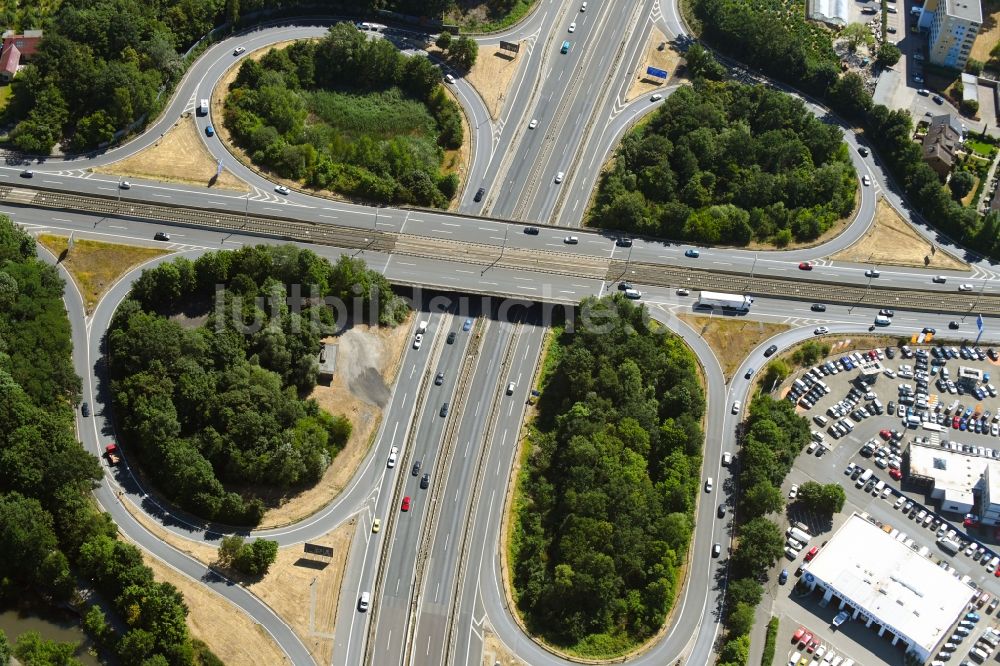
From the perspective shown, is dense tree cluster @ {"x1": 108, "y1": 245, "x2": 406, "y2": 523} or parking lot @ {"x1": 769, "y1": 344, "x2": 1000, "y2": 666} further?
parking lot @ {"x1": 769, "y1": 344, "x2": 1000, "y2": 666}

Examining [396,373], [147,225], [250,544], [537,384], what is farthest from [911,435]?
[147,225]

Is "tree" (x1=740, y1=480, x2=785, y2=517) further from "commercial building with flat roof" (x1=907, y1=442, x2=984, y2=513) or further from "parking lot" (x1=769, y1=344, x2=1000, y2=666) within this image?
"commercial building with flat roof" (x1=907, y1=442, x2=984, y2=513)

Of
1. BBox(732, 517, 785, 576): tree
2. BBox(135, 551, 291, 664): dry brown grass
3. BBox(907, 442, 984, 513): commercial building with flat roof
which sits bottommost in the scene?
BBox(135, 551, 291, 664): dry brown grass

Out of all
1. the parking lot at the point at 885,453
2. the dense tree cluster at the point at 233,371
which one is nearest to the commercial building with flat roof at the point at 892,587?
the parking lot at the point at 885,453

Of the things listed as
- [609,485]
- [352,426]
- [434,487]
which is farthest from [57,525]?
[609,485]

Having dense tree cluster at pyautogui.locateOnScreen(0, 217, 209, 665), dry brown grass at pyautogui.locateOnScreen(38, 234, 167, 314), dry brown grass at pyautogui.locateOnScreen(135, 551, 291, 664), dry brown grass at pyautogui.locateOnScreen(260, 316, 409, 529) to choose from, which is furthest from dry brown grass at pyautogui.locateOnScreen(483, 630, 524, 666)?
dry brown grass at pyautogui.locateOnScreen(38, 234, 167, 314)

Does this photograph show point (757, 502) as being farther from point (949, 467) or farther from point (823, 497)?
point (949, 467)
